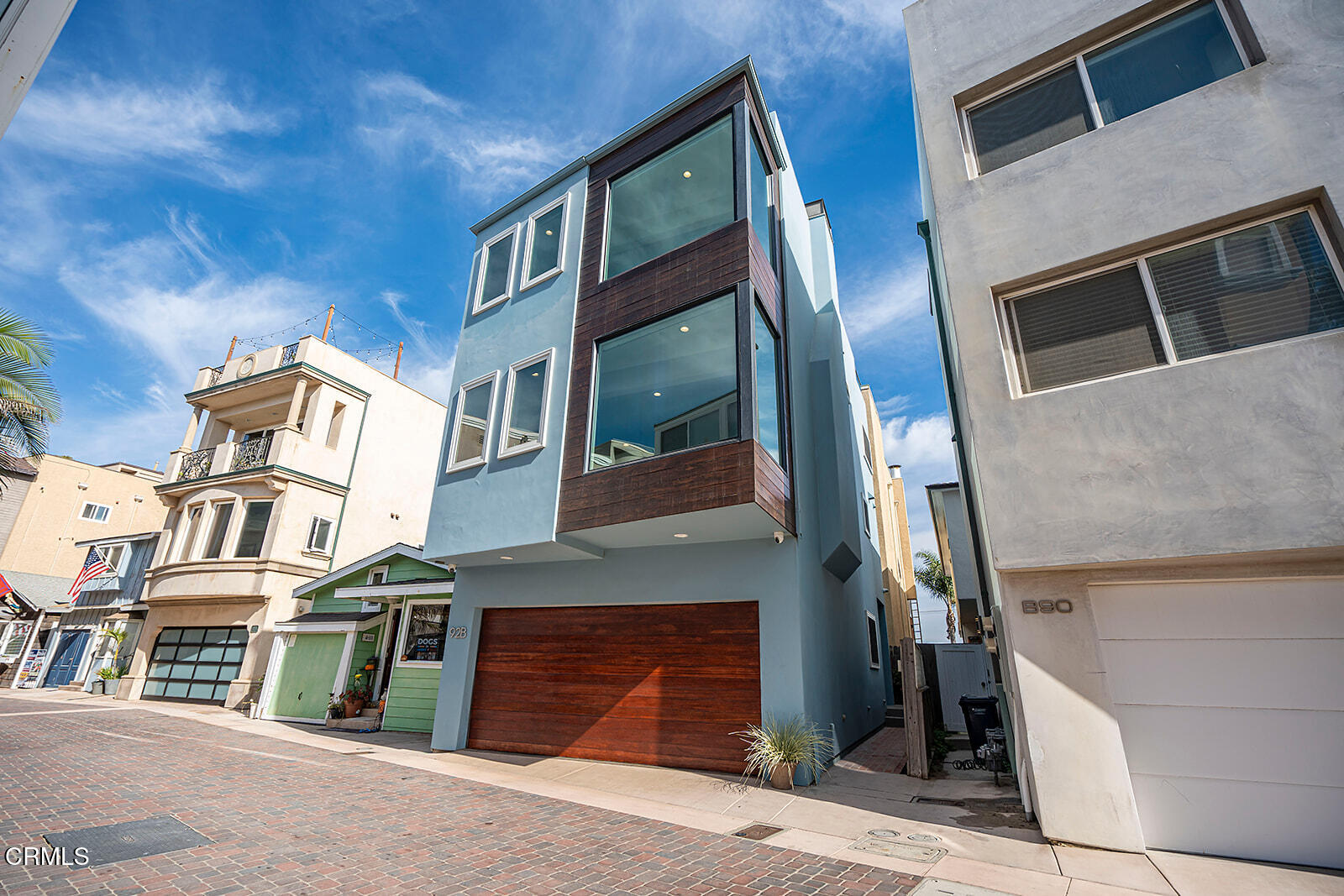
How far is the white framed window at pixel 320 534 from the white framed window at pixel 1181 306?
21.7 m

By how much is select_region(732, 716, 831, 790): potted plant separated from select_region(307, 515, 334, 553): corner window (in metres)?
18.2

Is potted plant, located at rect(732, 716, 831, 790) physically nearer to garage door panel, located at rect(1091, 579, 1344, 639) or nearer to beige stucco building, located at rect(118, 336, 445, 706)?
garage door panel, located at rect(1091, 579, 1344, 639)

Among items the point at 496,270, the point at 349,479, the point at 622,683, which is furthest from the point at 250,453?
the point at 622,683

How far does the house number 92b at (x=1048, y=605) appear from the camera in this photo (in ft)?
18.5

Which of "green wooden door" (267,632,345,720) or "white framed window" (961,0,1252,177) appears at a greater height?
"white framed window" (961,0,1252,177)

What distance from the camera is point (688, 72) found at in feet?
33.1

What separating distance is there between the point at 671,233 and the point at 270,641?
18720 millimetres

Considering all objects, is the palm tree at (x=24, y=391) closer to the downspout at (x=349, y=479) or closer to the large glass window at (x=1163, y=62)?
the downspout at (x=349, y=479)

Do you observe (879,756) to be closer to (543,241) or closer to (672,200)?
(672,200)

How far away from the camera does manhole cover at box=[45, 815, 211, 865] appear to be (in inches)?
185

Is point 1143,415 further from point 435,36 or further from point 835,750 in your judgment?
point 435,36

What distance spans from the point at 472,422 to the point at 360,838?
7022mm

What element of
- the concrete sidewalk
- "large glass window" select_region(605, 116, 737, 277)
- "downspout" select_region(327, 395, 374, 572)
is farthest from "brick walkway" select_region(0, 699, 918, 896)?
"downspout" select_region(327, 395, 374, 572)

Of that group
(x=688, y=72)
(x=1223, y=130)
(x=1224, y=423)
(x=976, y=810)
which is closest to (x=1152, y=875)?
(x=976, y=810)
